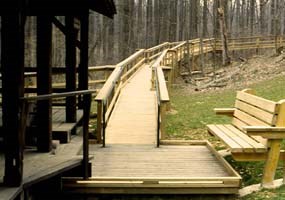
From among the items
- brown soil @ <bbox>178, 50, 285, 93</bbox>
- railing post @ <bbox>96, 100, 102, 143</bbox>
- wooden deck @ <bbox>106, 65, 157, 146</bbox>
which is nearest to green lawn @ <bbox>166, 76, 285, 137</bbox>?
wooden deck @ <bbox>106, 65, 157, 146</bbox>

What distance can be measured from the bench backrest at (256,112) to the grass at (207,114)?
0.71 metres

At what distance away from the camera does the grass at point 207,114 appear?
7.70 m

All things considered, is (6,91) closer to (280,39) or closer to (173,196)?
(173,196)

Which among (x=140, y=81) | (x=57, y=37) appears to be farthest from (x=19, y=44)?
(x=57, y=37)

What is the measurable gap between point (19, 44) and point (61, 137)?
9.45 ft

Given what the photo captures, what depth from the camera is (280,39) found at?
33156 millimetres

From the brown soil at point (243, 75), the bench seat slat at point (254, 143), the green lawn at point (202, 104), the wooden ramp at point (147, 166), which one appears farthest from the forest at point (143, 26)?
the bench seat slat at point (254, 143)

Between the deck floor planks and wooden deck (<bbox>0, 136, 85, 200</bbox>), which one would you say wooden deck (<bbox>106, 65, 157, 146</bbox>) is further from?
wooden deck (<bbox>0, 136, 85, 200</bbox>)

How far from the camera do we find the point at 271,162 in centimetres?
627

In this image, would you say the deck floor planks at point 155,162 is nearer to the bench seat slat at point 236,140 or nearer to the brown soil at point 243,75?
the bench seat slat at point 236,140

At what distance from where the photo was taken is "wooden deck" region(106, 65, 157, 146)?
9.46m

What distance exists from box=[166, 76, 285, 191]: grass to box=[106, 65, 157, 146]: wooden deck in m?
0.67

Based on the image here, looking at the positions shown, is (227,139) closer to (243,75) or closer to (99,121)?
(99,121)

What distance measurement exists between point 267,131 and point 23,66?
10.4ft
